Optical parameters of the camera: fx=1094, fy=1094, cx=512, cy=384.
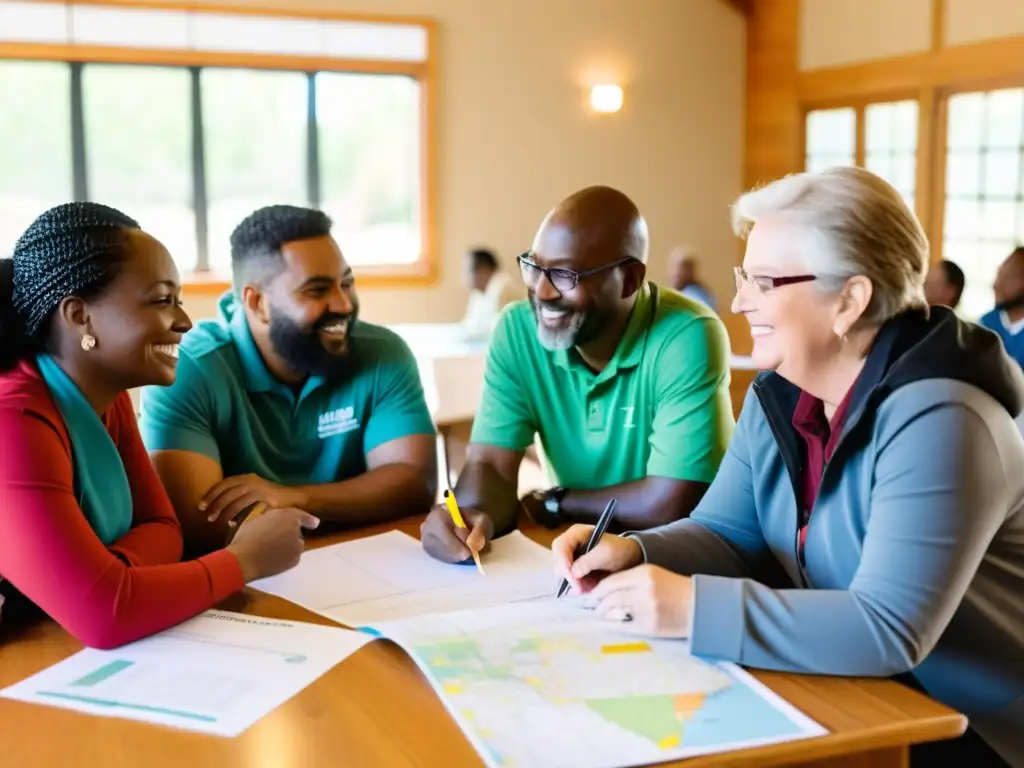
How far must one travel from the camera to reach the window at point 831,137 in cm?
690

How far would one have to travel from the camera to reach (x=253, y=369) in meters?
2.07

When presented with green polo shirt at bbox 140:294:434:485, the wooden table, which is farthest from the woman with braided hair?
green polo shirt at bbox 140:294:434:485

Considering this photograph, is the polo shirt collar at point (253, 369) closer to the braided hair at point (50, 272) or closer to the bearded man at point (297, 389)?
the bearded man at point (297, 389)

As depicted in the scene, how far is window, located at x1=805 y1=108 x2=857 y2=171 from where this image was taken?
6.90 meters

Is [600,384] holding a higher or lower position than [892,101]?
lower

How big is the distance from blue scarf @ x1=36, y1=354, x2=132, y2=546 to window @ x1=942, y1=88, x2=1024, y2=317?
5494 millimetres

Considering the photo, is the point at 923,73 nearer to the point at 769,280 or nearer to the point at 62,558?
the point at 769,280

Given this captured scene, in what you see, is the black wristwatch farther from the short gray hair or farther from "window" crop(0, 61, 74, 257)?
"window" crop(0, 61, 74, 257)

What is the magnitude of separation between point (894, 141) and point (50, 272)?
19.9 ft

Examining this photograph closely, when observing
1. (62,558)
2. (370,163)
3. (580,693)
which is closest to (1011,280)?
(580,693)

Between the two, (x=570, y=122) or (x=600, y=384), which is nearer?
(x=600, y=384)

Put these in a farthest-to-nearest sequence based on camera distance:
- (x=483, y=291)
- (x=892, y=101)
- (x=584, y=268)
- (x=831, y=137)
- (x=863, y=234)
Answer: (x=831, y=137)
(x=892, y=101)
(x=483, y=291)
(x=584, y=268)
(x=863, y=234)

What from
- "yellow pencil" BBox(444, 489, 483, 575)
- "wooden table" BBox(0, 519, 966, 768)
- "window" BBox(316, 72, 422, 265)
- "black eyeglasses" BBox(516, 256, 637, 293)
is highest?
"window" BBox(316, 72, 422, 265)

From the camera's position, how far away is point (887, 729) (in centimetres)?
113
